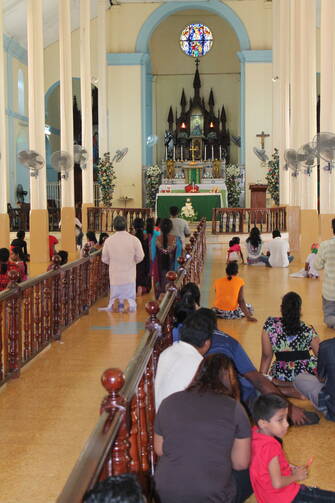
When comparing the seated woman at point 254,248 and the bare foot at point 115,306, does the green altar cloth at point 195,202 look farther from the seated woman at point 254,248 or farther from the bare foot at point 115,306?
the bare foot at point 115,306

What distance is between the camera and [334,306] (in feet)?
29.8

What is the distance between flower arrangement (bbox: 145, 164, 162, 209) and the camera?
32531 mm

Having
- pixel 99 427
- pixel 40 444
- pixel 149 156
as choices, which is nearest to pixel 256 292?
pixel 40 444

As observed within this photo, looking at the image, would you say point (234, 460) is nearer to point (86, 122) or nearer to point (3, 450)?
point (3, 450)

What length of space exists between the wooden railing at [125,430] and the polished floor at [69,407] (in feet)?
2.78

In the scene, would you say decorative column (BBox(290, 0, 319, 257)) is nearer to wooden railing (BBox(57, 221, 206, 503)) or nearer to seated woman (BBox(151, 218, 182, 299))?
seated woman (BBox(151, 218, 182, 299))

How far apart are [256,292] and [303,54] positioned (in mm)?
9277

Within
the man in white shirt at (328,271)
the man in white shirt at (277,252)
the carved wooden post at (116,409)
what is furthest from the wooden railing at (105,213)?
the carved wooden post at (116,409)

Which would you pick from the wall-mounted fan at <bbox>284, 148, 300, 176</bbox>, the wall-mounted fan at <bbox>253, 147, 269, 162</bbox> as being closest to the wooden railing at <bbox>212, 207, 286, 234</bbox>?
the wall-mounted fan at <bbox>284, 148, 300, 176</bbox>

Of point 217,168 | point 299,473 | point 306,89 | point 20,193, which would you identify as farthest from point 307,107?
point 299,473

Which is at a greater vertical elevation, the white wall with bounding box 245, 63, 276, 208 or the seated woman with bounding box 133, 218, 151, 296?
the white wall with bounding box 245, 63, 276, 208

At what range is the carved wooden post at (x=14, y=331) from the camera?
7359mm

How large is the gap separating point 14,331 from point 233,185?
26.4 meters

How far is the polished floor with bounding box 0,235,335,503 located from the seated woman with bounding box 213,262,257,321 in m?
0.17
